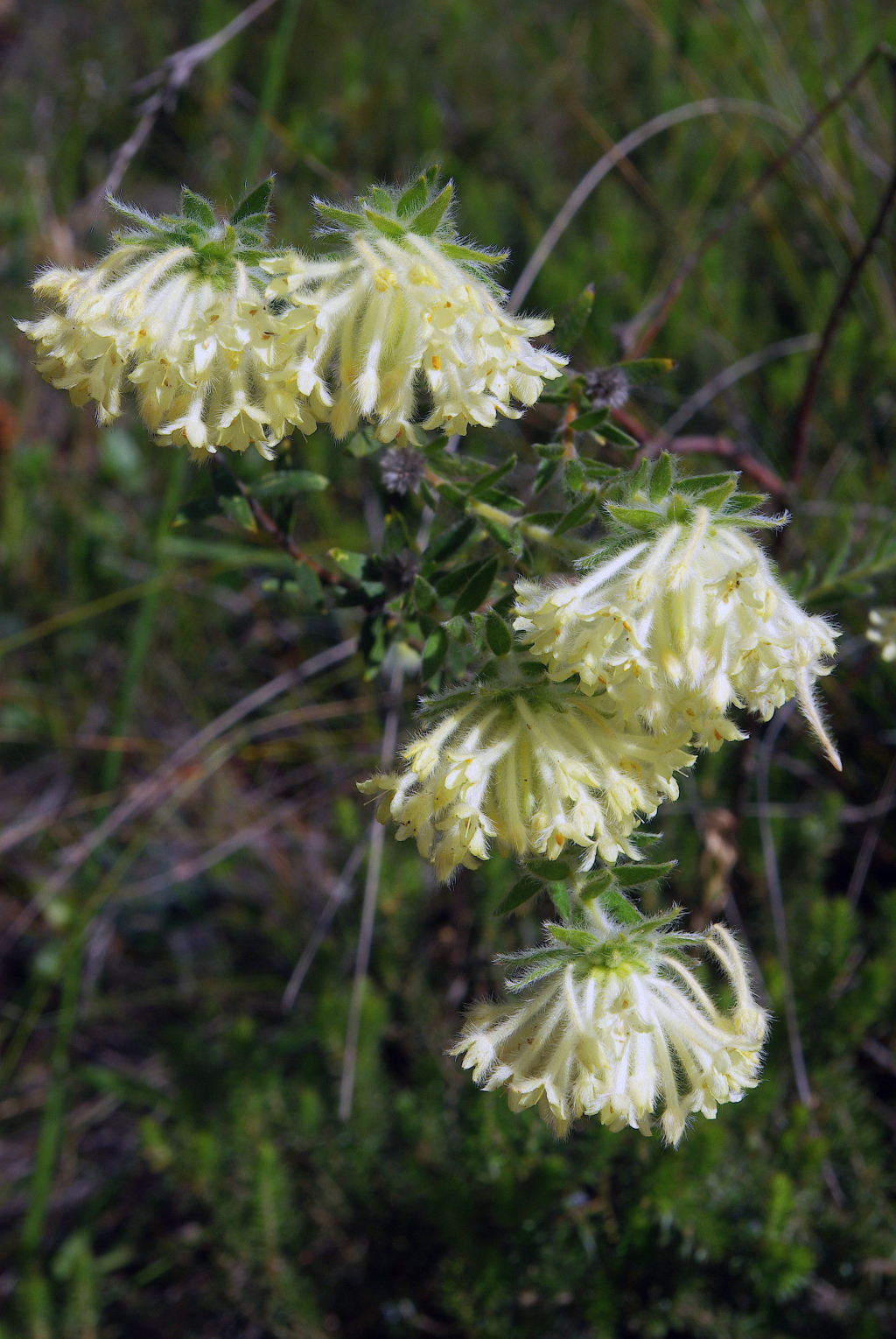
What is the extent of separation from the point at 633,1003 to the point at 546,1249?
149 centimetres

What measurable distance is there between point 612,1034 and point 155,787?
259 cm

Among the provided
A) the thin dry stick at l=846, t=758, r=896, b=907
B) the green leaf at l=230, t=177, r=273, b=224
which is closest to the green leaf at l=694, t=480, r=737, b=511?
the green leaf at l=230, t=177, r=273, b=224

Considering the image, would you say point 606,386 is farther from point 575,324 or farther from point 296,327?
point 296,327

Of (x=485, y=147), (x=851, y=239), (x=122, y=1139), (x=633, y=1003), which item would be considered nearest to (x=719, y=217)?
(x=851, y=239)

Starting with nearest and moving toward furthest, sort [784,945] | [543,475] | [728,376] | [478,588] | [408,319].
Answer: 1. [408,319]
2. [478,588]
3. [543,475]
4. [784,945]
5. [728,376]

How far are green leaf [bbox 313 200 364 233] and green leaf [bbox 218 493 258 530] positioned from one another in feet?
1.79

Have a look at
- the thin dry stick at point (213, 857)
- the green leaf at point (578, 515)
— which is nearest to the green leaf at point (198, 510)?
the green leaf at point (578, 515)

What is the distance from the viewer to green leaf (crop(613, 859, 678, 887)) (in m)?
1.30

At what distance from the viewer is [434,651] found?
1.49m

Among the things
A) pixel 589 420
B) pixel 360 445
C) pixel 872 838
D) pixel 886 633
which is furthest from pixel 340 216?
pixel 872 838

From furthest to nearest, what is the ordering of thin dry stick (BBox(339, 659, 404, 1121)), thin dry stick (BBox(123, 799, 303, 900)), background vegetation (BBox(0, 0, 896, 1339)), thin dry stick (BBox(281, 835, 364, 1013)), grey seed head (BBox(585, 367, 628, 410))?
thin dry stick (BBox(123, 799, 303, 900)) → thin dry stick (BBox(281, 835, 364, 1013)) → thin dry stick (BBox(339, 659, 404, 1121)) → background vegetation (BBox(0, 0, 896, 1339)) → grey seed head (BBox(585, 367, 628, 410))

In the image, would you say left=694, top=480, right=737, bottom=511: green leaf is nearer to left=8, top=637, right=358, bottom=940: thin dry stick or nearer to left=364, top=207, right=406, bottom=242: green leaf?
left=364, top=207, right=406, bottom=242: green leaf

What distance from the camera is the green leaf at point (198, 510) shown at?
1759mm

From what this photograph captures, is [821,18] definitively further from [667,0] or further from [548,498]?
[548,498]
